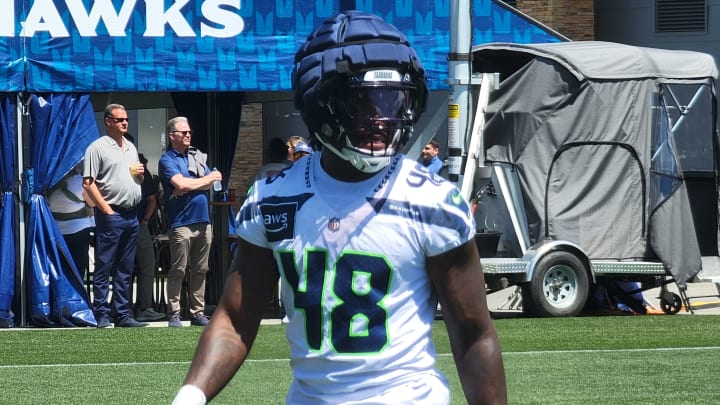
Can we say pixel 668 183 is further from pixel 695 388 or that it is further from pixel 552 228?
pixel 695 388

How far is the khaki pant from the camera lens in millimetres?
13102

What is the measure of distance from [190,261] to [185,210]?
601 mm

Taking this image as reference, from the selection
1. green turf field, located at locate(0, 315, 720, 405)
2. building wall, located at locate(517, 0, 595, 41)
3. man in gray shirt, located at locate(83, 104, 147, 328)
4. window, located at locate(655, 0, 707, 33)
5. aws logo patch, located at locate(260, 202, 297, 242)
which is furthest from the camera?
window, located at locate(655, 0, 707, 33)

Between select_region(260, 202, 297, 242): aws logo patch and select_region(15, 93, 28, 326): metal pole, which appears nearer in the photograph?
select_region(260, 202, 297, 242): aws logo patch

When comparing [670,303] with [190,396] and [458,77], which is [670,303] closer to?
[458,77]

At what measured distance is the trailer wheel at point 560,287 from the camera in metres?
13.8

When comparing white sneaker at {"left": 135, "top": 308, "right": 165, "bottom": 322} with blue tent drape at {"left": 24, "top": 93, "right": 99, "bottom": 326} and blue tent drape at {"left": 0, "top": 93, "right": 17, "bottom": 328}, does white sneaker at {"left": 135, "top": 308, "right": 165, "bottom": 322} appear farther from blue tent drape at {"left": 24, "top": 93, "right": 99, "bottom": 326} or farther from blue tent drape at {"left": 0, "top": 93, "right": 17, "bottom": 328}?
blue tent drape at {"left": 0, "top": 93, "right": 17, "bottom": 328}

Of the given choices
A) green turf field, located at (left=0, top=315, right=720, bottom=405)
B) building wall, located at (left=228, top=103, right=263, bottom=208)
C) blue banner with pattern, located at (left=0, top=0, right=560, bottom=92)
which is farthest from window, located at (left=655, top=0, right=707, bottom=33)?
green turf field, located at (left=0, top=315, right=720, bottom=405)

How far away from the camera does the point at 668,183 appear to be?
571 inches

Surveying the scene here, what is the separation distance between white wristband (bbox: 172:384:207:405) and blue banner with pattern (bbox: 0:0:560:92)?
10565mm

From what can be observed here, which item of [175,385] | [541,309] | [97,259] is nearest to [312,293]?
[175,385]

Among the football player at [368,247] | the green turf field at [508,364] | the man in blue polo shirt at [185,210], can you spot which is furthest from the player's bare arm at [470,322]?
the man in blue polo shirt at [185,210]

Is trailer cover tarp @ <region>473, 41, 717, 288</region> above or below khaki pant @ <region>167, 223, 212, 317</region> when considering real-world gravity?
above

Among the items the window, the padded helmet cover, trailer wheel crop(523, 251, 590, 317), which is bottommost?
trailer wheel crop(523, 251, 590, 317)
